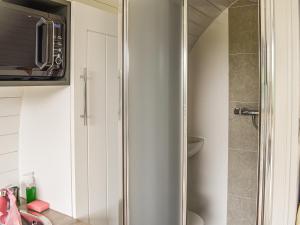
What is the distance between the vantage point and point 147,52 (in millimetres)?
1427

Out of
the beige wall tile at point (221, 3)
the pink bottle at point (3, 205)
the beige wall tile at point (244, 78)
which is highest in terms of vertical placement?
the beige wall tile at point (221, 3)

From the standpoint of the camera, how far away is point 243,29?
2.13m

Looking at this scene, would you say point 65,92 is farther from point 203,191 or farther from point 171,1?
point 203,191

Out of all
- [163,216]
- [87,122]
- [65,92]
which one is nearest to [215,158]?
[163,216]

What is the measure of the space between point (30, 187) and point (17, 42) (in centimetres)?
78

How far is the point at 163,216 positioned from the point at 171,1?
105 cm

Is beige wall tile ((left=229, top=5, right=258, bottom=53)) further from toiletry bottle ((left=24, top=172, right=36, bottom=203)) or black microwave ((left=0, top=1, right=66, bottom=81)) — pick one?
toiletry bottle ((left=24, top=172, right=36, bottom=203))

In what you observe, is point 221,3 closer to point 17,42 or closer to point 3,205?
point 17,42

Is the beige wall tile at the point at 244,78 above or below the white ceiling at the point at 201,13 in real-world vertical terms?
below

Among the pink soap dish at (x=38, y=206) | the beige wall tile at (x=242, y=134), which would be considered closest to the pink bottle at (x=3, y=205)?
the pink soap dish at (x=38, y=206)

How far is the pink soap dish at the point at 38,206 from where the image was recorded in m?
1.48

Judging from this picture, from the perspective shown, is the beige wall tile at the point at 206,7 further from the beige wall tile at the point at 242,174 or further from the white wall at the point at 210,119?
the beige wall tile at the point at 242,174

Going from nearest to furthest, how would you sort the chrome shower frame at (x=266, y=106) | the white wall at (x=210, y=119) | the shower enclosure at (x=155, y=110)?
1. the chrome shower frame at (x=266, y=106)
2. the shower enclosure at (x=155, y=110)
3. the white wall at (x=210, y=119)

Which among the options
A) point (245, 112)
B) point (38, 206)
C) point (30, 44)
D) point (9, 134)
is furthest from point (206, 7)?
point (38, 206)
